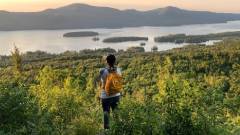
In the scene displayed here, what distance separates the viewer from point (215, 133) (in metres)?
7.52

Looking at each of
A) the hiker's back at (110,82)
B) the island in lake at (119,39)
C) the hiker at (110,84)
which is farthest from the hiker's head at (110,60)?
the island in lake at (119,39)

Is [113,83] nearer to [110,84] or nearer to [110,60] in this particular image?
[110,84]

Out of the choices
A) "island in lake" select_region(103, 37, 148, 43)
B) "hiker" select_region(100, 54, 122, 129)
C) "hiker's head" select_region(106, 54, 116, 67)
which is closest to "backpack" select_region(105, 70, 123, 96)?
"hiker" select_region(100, 54, 122, 129)

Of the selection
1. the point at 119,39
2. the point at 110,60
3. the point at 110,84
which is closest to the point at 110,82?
the point at 110,84

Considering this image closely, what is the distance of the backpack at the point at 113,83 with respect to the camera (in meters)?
9.48

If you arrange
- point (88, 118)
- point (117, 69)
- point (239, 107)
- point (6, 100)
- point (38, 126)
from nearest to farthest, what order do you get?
1. point (38, 126)
2. point (6, 100)
3. point (117, 69)
4. point (88, 118)
5. point (239, 107)

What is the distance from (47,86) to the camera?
1588cm

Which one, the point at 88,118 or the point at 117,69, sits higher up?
the point at 117,69

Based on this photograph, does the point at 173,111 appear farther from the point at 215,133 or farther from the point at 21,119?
the point at 21,119

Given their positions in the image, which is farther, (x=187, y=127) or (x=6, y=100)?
(x=6, y=100)

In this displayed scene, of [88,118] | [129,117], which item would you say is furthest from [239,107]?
[129,117]

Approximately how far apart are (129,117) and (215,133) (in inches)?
53.5

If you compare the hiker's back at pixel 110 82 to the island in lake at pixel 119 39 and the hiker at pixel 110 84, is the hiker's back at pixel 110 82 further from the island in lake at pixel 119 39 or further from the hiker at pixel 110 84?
the island in lake at pixel 119 39

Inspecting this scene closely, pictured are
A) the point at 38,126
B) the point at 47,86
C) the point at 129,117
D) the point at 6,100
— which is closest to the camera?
the point at 129,117
